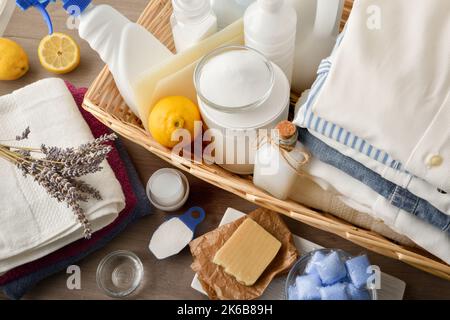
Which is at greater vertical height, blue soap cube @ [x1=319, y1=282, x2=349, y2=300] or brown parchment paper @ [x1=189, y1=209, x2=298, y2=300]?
blue soap cube @ [x1=319, y1=282, x2=349, y2=300]

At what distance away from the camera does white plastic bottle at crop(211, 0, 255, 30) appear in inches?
27.2

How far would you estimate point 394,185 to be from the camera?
0.55m

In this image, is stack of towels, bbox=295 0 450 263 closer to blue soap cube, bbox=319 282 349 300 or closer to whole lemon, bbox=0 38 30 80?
blue soap cube, bbox=319 282 349 300

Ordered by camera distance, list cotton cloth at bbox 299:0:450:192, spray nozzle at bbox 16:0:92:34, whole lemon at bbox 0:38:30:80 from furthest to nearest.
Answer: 1. whole lemon at bbox 0:38:30:80
2. spray nozzle at bbox 16:0:92:34
3. cotton cloth at bbox 299:0:450:192

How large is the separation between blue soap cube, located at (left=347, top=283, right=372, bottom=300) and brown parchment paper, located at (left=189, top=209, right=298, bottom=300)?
9cm

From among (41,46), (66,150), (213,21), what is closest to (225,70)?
(213,21)

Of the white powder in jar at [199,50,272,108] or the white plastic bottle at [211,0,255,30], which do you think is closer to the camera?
the white powder in jar at [199,50,272,108]

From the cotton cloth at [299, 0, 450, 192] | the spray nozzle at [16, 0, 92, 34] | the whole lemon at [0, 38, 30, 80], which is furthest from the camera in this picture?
the whole lemon at [0, 38, 30, 80]

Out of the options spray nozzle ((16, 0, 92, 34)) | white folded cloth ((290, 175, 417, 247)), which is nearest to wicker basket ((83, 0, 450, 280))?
white folded cloth ((290, 175, 417, 247))

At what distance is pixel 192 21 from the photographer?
677 millimetres

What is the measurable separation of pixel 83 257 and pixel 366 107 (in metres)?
0.44

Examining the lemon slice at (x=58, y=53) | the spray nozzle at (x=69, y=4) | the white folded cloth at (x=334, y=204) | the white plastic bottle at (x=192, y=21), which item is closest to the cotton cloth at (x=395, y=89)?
the white folded cloth at (x=334, y=204)

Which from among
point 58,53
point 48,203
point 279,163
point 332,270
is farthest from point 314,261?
point 58,53

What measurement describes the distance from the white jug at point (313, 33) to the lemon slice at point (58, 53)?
37 cm
